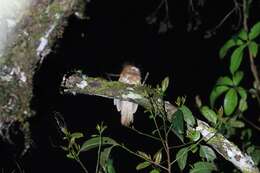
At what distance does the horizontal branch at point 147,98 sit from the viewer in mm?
1284

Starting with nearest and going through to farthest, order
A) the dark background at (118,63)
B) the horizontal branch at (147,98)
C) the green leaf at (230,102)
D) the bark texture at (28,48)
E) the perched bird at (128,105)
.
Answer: the bark texture at (28,48), the dark background at (118,63), the horizontal branch at (147,98), the perched bird at (128,105), the green leaf at (230,102)

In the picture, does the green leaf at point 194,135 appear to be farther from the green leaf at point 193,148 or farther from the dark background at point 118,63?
the dark background at point 118,63

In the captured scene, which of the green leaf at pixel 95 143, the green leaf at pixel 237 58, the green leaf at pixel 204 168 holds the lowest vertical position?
the green leaf at pixel 204 168

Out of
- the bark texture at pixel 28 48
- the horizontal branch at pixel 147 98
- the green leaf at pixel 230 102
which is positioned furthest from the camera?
the green leaf at pixel 230 102

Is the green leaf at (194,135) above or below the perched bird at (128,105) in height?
below

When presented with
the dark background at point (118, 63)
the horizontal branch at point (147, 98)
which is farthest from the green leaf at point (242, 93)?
the dark background at point (118, 63)

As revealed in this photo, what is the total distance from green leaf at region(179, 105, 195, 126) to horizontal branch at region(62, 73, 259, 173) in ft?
0.17

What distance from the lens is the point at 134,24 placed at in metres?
2.52

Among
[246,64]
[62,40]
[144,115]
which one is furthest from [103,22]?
[62,40]

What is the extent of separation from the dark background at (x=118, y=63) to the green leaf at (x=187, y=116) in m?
0.32

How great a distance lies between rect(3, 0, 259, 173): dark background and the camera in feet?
3.77

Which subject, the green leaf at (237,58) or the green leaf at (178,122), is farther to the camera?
the green leaf at (237,58)

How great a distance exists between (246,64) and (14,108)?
1827mm

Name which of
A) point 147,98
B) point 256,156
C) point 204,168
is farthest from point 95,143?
point 256,156
